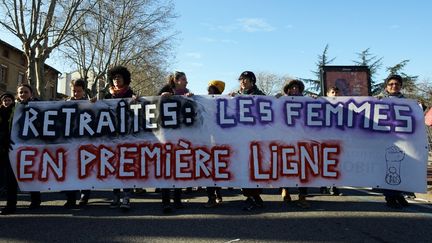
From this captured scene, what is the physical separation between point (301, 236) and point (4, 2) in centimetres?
2112

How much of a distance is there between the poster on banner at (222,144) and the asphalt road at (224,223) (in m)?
0.41

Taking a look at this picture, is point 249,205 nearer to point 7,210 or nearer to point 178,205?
point 178,205

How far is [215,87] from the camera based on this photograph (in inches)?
299

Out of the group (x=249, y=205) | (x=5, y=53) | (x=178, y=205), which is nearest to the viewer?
(x=249, y=205)

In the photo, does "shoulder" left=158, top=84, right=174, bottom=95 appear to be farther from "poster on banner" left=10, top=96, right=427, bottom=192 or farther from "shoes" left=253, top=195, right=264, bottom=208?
"shoes" left=253, top=195, right=264, bottom=208

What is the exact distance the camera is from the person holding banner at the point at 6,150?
6.05 metres

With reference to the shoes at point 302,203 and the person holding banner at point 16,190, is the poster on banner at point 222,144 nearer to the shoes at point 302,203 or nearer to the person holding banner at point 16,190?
the person holding banner at point 16,190

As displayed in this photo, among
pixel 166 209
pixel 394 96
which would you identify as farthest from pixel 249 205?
pixel 394 96

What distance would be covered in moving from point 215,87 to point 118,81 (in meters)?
1.81

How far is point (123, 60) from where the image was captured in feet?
129


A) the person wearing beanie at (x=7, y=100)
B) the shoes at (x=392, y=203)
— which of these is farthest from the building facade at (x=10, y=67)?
the shoes at (x=392, y=203)

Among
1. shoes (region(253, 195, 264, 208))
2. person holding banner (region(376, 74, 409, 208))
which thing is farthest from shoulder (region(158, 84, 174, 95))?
person holding banner (region(376, 74, 409, 208))

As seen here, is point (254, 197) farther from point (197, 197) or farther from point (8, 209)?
point (8, 209)

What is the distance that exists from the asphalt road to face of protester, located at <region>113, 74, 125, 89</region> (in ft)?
5.99
